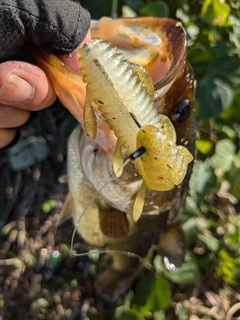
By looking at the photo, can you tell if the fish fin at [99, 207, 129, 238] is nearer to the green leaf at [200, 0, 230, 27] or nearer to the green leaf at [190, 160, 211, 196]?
the green leaf at [190, 160, 211, 196]

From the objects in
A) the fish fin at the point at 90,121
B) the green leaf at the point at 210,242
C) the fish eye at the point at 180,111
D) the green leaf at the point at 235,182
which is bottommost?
the green leaf at the point at 210,242

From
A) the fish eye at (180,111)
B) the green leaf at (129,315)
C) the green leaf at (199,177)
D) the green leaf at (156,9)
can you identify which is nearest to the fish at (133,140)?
the fish eye at (180,111)

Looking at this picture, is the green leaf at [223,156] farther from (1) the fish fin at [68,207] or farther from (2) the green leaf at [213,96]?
(1) the fish fin at [68,207]

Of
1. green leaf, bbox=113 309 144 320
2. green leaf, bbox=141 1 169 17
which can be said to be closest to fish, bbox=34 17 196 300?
green leaf, bbox=113 309 144 320

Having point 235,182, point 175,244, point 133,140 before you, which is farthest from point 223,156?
point 133,140

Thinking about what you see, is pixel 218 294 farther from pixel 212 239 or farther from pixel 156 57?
pixel 156 57

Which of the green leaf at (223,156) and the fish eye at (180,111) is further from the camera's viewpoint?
the green leaf at (223,156)
